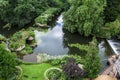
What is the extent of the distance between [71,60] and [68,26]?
16.8 metres

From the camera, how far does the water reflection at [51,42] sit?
41028 millimetres

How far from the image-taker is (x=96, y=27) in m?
44.8

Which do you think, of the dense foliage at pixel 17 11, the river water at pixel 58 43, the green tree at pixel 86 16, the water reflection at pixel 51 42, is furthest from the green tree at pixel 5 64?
the dense foliage at pixel 17 11

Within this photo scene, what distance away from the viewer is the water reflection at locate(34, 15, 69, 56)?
41028 mm

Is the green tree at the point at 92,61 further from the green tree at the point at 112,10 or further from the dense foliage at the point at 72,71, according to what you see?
the green tree at the point at 112,10

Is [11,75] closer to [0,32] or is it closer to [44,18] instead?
[0,32]

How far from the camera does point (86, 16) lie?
1738 inches

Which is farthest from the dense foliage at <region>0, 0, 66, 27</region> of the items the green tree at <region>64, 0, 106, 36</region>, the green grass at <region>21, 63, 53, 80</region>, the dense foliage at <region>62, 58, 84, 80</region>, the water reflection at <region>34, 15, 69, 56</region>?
the dense foliage at <region>62, 58, 84, 80</region>

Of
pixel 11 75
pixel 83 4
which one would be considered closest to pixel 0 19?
pixel 83 4

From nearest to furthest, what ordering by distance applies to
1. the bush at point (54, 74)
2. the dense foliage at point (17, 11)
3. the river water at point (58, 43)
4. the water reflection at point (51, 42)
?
the bush at point (54, 74) → the river water at point (58, 43) → the water reflection at point (51, 42) → the dense foliage at point (17, 11)

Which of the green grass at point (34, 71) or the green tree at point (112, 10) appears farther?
the green tree at point (112, 10)

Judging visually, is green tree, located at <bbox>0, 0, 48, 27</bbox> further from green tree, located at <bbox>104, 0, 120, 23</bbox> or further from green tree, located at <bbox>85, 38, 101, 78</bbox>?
green tree, located at <bbox>85, 38, 101, 78</bbox>

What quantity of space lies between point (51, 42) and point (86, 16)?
752 centimetres

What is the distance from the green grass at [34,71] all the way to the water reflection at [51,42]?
6622 mm
